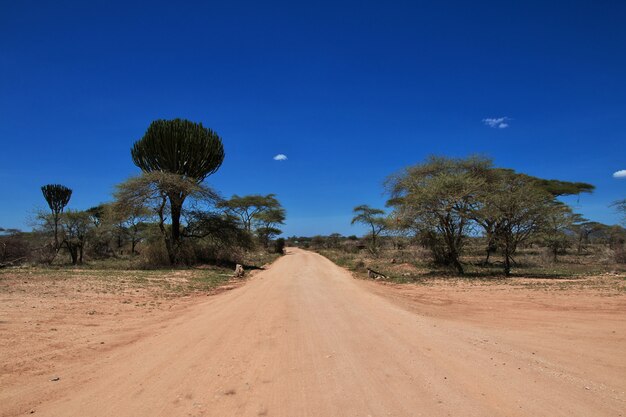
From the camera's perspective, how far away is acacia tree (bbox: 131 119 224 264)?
25328 millimetres

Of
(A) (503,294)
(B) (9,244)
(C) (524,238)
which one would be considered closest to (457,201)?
(C) (524,238)

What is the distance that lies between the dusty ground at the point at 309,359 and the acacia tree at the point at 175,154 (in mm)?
15220

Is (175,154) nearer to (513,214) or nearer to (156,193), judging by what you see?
(156,193)

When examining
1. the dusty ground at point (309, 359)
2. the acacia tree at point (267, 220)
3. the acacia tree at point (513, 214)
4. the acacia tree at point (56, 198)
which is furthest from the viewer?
the acacia tree at point (267, 220)

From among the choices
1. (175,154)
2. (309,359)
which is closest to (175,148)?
(175,154)

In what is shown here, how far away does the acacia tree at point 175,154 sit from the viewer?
25.3 m

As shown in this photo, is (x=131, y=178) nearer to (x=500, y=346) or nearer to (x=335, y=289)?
(x=335, y=289)

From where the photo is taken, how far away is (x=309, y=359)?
18.6 ft

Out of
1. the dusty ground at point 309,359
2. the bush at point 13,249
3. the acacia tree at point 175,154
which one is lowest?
the dusty ground at point 309,359

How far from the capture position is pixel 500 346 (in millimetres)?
6410

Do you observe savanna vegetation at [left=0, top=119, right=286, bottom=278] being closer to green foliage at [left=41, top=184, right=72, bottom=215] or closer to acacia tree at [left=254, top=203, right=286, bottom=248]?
green foliage at [left=41, top=184, right=72, bottom=215]

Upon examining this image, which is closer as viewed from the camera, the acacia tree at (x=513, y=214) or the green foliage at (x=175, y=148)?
the acacia tree at (x=513, y=214)

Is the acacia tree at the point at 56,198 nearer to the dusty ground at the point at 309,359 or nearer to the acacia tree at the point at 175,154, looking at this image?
the acacia tree at the point at 175,154

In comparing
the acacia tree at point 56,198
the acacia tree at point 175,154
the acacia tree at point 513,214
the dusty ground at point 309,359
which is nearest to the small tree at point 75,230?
the acacia tree at point 56,198
